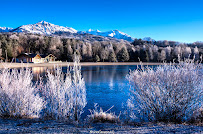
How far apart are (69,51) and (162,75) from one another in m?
73.1

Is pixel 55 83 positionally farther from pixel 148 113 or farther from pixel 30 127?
pixel 148 113

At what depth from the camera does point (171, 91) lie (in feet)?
21.2

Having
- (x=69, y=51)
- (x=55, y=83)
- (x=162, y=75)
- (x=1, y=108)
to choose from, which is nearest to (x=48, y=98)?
(x=55, y=83)

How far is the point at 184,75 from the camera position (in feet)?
20.6

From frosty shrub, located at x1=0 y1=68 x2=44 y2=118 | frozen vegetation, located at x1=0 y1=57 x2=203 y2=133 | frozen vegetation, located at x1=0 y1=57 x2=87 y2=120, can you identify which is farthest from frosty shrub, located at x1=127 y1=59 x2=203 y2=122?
frosty shrub, located at x1=0 y1=68 x2=44 y2=118

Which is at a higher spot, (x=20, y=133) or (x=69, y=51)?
(x=69, y=51)

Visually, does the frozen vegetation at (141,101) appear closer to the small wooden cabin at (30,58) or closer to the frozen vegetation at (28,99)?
the frozen vegetation at (28,99)

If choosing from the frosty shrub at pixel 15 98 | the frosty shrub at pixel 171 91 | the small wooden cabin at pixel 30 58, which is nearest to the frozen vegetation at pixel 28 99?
the frosty shrub at pixel 15 98

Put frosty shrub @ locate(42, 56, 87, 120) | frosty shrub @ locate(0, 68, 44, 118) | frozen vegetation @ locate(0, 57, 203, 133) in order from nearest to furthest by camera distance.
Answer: frozen vegetation @ locate(0, 57, 203, 133) → frosty shrub @ locate(0, 68, 44, 118) → frosty shrub @ locate(42, 56, 87, 120)

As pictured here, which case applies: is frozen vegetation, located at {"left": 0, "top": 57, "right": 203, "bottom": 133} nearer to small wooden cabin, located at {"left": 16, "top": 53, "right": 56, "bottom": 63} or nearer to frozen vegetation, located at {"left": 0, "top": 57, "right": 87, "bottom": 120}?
frozen vegetation, located at {"left": 0, "top": 57, "right": 87, "bottom": 120}

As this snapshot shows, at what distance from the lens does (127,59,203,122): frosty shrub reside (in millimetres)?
6344

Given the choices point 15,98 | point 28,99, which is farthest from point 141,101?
point 15,98

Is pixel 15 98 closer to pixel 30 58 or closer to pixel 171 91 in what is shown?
pixel 171 91

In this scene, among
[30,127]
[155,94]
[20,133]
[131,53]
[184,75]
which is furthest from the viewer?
[131,53]
